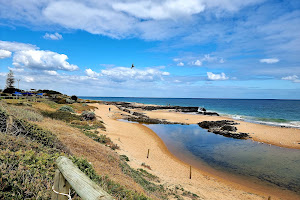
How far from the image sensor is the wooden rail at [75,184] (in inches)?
73.9

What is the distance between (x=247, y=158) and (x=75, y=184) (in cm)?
2060

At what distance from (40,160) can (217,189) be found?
11306 mm

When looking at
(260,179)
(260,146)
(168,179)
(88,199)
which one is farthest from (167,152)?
(88,199)

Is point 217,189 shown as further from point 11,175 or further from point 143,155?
point 11,175

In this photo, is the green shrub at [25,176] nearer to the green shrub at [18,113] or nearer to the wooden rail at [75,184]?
the wooden rail at [75,184]

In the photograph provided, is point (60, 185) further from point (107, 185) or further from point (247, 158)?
point (247, 158)

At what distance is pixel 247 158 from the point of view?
60.4ft

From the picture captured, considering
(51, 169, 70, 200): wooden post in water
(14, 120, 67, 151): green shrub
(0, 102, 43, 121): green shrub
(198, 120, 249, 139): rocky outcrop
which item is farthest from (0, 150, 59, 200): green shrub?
(198, 120, 249, 139): rocky outcrop

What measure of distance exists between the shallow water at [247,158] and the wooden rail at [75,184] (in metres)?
15.5

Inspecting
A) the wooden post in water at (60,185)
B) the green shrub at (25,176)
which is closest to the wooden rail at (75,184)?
the wooden post in water at (60,185)

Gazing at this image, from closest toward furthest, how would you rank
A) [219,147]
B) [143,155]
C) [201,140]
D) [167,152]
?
[143,155] → [167,152] → [219,147] → [201,140]

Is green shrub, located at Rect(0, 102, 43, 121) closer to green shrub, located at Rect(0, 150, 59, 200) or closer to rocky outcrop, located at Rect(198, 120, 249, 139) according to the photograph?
green shrub, located at Rect(0, 150, 59, 200)

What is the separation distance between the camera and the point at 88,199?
186cm

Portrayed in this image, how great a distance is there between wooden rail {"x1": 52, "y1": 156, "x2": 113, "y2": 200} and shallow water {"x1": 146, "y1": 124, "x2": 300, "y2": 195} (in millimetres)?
15536
